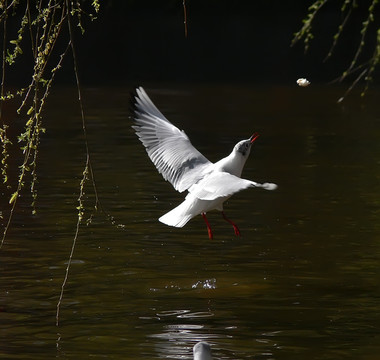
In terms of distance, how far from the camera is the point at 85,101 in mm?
24125

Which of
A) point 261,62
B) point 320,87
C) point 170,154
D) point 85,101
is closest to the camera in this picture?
point 170,154

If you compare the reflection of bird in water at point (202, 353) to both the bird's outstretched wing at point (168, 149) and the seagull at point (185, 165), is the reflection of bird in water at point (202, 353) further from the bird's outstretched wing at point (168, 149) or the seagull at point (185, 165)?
the bird's outstretched wing at point (168, 149)

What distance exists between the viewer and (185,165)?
28.3 feet

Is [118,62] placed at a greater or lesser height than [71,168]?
lesser

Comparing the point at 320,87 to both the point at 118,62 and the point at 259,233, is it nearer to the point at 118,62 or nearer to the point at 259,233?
the point at 118,62

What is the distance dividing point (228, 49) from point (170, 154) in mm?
27106

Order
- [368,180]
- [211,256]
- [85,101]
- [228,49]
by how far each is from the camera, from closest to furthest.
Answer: [211,256], [368,180], [85,101], [228,49]

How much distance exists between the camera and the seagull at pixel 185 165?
805 centimetres

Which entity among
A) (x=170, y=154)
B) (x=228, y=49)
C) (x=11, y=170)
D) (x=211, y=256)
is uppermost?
(x=170, y=154)

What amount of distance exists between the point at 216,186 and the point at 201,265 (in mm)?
1573

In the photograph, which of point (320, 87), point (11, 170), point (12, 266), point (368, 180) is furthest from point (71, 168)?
point (320, 87)

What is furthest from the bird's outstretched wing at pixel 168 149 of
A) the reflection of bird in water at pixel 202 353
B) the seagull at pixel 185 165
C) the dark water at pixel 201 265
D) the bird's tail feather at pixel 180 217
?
the reflection of bird in water at pixel 202 353

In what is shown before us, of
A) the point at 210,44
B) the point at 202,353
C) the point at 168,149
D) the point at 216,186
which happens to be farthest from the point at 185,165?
the point at 210,44

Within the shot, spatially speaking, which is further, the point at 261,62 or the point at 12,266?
the point at 261,62
